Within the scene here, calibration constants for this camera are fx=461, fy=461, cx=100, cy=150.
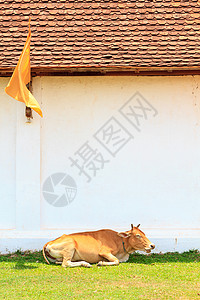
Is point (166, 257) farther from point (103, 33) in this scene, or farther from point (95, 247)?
point (103, 33)

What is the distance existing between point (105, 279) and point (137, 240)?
49.3 inches

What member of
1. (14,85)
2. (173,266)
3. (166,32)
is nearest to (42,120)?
(14,85)

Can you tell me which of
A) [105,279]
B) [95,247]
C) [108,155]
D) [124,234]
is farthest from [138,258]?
[108,155]

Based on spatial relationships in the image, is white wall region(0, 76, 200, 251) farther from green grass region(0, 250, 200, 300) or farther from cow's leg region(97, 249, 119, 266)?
cow's leg region(97, 249, 119, 266)

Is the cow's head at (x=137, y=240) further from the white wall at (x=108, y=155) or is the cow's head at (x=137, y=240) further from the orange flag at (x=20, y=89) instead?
the orange flag at (x=20, y=89)

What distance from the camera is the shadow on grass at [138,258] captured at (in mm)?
8523

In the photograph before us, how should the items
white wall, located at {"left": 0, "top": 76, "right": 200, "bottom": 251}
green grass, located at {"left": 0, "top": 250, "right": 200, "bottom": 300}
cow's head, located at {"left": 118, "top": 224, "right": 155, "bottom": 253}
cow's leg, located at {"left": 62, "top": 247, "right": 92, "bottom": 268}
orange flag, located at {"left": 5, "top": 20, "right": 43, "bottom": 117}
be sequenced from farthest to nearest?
1. white wall, located at {"left": 0, "top": 76, "right": 200, "bottom": 251}
2. cow's head, located at {"left": 118, "top": 224, "right": 155, "bottom": 253}
3. cow's leg, located at {"left": 62, "top": 247, "right": 92, "bottom": 268}
4. orange flag, located at {"left": 5, "top": 20, "right": 43, "bottom": 117}
5. green grass, located at {"left": 0, "top": 250, "right": 200, "bottom": 300}

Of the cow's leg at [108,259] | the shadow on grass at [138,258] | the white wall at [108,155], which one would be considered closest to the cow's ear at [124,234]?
the cow's leg at [108,259]

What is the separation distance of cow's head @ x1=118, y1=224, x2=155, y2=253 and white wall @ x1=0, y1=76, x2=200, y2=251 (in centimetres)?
72

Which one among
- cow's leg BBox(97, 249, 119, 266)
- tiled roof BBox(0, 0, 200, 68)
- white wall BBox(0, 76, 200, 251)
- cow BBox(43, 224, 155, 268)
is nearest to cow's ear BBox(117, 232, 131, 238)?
cow BBox(43, 224, 155, 268)

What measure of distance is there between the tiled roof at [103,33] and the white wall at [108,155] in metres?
0.60

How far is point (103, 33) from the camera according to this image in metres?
9.44

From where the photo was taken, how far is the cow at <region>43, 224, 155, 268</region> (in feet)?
27.1

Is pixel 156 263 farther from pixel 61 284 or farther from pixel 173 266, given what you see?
pixel 61 284
